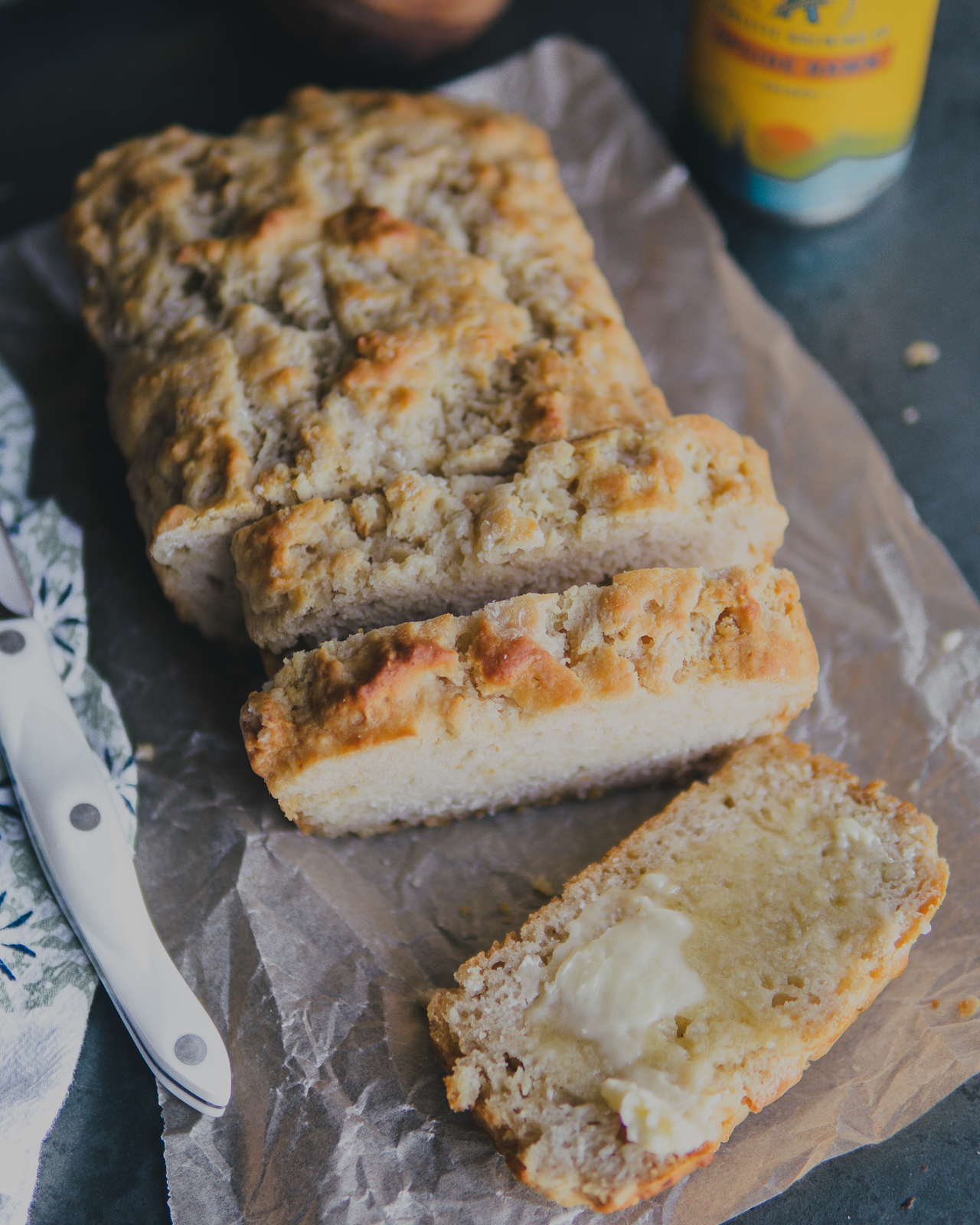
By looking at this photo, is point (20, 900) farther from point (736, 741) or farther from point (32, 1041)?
point (736, 741)

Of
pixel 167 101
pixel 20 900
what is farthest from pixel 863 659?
pixel 167 101

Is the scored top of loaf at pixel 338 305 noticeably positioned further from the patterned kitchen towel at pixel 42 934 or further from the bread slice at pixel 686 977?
the bread slice at pixel 686 977

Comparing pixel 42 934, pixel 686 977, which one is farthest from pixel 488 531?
pixel 42 934

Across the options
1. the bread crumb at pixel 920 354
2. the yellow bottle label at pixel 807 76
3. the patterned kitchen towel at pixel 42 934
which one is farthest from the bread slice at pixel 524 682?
the yellow bottle label at pixel 807 76

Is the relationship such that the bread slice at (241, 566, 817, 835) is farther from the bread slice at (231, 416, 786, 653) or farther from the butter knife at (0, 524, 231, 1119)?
the butter knife at (0, 524, 231, 1119)

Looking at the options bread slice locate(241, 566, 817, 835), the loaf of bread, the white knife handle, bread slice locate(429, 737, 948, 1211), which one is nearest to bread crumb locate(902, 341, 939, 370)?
the loaf of bread
